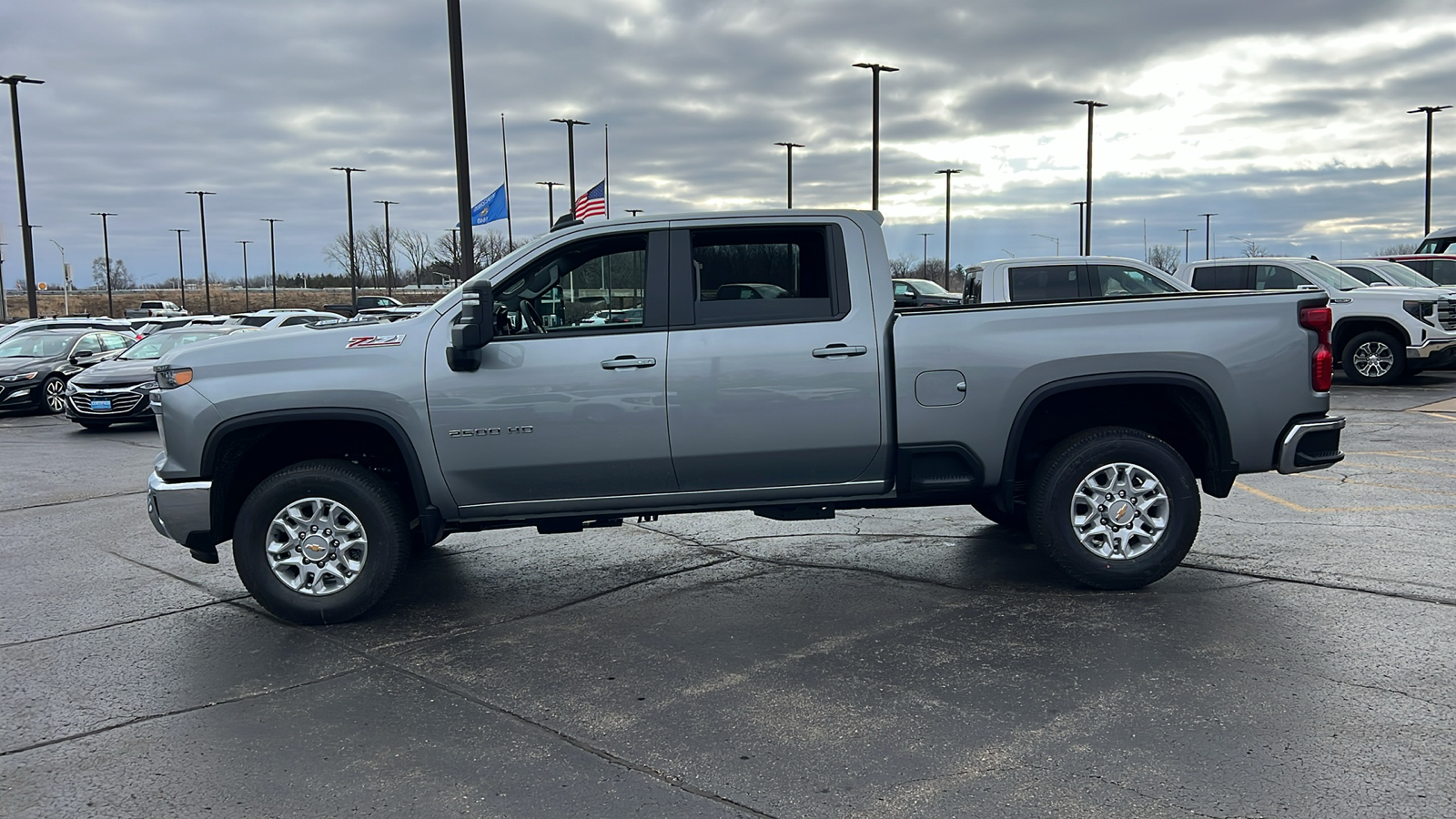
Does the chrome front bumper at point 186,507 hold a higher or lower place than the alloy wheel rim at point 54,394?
higher

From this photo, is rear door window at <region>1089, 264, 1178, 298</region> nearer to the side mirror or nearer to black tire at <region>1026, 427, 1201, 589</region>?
black tire at <region>1026, 427, 1201, 589</region>

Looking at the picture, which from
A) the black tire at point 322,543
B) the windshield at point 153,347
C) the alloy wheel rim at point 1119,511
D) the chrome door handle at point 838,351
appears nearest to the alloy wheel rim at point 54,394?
the windshield at point 153,347

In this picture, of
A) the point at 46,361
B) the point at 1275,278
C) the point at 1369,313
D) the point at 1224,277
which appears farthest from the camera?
the point at 46,361

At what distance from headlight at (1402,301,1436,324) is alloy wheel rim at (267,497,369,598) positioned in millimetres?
16279

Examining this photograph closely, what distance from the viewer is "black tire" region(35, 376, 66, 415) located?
19312 millimetres

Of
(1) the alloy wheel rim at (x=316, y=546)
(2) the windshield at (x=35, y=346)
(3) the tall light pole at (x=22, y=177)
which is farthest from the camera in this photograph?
(3) the tall light pole at (x=22, y=177)

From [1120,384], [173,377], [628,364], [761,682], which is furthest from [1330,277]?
[173,377]

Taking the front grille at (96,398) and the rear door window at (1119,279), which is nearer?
the rear door window at (1119,279)

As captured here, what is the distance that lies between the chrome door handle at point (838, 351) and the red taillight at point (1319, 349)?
7.69 ft

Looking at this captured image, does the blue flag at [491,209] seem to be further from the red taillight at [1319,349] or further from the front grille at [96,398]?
the red taillight at [1319,349]

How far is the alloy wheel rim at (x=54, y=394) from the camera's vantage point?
1938 cm

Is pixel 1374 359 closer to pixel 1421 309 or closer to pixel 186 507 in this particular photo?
pixel 1421 309

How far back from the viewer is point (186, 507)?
5.46 meters

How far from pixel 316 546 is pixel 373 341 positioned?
1102 mm
